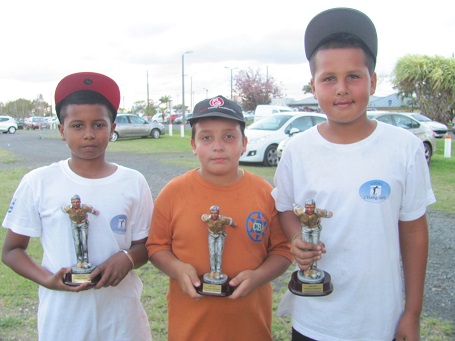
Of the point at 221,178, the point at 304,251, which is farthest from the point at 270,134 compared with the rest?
the point at 304,251

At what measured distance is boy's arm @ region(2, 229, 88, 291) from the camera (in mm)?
1865

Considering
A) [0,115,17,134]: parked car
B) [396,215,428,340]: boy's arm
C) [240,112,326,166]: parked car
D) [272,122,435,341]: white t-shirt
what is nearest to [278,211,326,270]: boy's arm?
[272,122,435,341]: white t-shirt

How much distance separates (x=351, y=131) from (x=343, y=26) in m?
0.43

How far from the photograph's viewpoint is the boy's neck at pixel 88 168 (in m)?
2.06

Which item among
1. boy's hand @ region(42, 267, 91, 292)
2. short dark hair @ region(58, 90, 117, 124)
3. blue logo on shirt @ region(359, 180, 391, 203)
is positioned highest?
short dark hair @ region(58, 90, 117, 124)

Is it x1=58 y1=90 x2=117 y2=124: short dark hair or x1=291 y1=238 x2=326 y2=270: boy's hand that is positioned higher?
x1=58 y1=90 x2=117 y2=124: short dark hair

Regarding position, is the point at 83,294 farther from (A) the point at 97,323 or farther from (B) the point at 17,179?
(B) the point at 17,179

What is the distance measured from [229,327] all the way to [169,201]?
2.04ft

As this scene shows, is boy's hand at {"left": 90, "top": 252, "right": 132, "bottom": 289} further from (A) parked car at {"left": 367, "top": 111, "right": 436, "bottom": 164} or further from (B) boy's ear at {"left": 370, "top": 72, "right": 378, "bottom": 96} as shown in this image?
(A) parked car at {"left": 367, "top": 111, "right": 436, "bottom": 164}

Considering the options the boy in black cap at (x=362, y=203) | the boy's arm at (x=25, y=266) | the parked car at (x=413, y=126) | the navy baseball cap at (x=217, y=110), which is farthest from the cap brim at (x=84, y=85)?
the parked car at (x=413, y=126)

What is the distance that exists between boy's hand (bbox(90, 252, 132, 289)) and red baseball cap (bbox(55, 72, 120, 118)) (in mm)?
748

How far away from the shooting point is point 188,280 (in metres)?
1.83

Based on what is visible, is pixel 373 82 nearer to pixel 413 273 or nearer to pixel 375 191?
pixel 375 191

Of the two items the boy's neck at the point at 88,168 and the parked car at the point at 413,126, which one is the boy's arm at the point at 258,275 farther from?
the parked car at the point at 413,126
